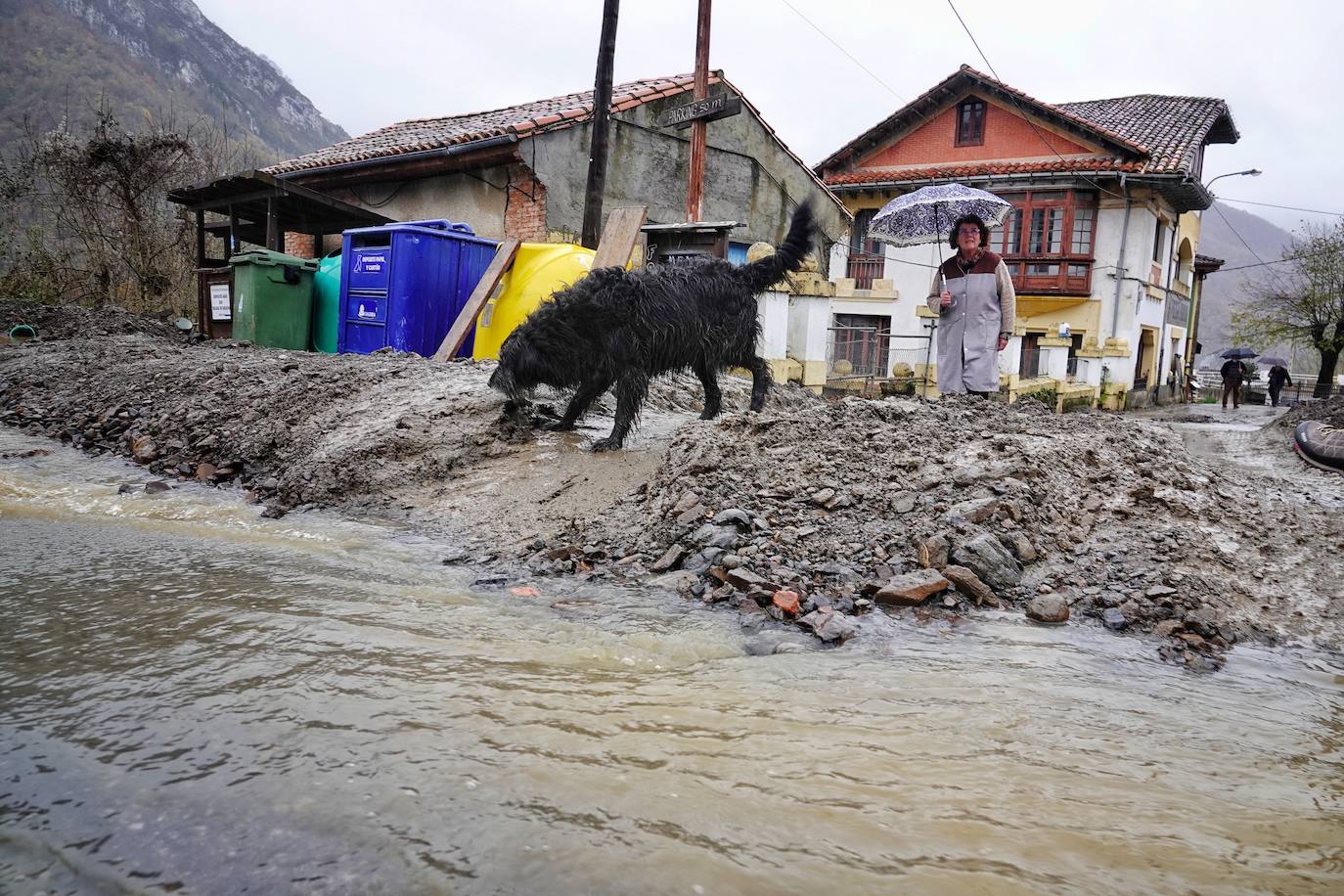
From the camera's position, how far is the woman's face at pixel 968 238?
7207mm

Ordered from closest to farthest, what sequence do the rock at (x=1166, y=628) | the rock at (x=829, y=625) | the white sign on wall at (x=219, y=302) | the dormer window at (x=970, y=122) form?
the rock at (x=829, y=625), the rock at (x=1166, y=628), the white sign on wall at (x=219, y=302), the dormer window at (x=970, y=122)

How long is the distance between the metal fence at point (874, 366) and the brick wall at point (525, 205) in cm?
648

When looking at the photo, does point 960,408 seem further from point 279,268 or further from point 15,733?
point 279,268

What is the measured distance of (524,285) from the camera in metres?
8.50

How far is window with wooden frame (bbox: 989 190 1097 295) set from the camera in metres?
22.6

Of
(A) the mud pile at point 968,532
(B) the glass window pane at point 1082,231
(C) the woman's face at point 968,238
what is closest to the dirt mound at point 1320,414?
(C) the woman's face at point 968,238

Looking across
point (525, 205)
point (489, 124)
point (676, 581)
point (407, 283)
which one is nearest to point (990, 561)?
point (676, 581)

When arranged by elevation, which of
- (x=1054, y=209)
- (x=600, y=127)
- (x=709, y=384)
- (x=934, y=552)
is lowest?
(x=934, y=552)

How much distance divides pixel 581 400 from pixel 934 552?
307cm

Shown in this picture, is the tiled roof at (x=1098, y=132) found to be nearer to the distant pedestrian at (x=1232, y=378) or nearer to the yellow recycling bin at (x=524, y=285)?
the distant pedestrian at (x=1232, y=378)

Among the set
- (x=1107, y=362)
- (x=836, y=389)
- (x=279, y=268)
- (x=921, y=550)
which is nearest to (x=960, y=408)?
(x=921, y=550)

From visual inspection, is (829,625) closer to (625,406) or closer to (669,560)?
(669,560)

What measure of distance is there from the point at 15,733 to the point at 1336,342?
30.2m

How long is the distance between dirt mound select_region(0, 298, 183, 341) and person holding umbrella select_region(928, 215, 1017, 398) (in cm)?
1025
